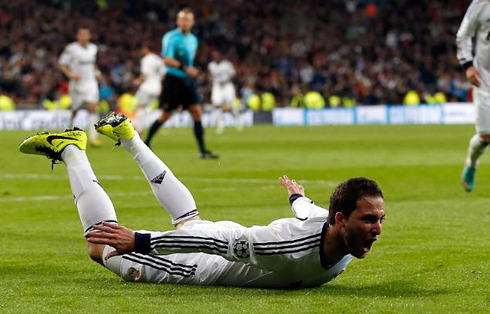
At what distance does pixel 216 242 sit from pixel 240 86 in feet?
123

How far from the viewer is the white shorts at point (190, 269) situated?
538cm

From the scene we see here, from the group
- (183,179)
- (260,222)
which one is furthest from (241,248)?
(183,179)

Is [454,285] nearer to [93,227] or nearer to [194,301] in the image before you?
[194,301]

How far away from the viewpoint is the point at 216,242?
16.4ft

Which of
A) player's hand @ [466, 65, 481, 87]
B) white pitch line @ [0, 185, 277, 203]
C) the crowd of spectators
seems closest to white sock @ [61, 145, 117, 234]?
white pitch line @ [0, 185, 277, 203]

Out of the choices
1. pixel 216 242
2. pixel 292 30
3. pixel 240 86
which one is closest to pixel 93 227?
pixel 216 242

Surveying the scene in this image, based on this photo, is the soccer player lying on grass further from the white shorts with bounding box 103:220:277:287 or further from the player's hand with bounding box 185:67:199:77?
the player's hand with bounding box 185:67:199:77

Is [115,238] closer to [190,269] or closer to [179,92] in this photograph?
[190,269]

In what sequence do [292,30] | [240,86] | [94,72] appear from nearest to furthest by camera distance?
[94,72]
[240,86]
[292,30]

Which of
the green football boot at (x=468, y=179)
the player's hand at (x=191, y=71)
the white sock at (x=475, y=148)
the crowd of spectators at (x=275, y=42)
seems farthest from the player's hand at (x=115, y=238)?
the crowd of spectators at (x=275, y=42)

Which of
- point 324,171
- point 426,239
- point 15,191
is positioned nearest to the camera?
point 426,239

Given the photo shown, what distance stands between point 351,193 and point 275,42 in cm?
4047

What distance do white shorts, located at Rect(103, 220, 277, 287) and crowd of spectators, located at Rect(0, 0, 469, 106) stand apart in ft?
109

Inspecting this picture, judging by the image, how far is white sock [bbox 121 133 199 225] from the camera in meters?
6.09
